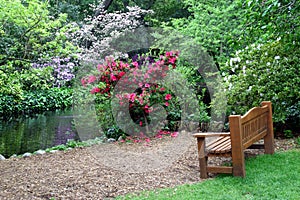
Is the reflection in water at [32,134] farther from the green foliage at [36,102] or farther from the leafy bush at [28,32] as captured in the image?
the leafy bush at [28,32]

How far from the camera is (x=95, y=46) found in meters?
12.2

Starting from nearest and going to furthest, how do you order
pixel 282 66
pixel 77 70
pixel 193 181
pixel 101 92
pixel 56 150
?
pixel 193 181
pixel 282 66
pixel 56 150
pixel 101 92
pixel 77 70

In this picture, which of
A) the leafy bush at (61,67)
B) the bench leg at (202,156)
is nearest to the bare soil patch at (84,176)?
the bench leg at (202,156)

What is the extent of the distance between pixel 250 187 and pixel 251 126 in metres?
0.94

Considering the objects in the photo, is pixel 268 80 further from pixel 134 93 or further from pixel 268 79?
pixel 134 93

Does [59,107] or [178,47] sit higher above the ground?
[178,47]

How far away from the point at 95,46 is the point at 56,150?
691 centimetres

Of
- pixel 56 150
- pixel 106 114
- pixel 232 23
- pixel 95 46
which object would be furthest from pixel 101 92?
pixel 95 46

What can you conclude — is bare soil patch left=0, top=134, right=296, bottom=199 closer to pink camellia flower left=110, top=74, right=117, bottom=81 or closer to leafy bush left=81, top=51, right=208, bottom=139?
leafy bush left=81, top=51, right=208, bottom=139

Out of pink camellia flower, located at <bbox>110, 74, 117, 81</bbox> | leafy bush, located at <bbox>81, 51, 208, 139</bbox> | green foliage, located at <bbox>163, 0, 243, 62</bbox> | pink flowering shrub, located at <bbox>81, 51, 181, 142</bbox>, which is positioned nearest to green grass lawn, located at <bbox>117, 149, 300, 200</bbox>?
pink flowering shrub, located at <bbox>81, 51, 181, 142</bbox>

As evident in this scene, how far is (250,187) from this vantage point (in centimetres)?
→ 338

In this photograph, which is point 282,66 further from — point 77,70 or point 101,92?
point 77,70

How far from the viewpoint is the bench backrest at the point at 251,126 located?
3633 mm

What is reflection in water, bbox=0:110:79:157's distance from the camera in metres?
7.16
